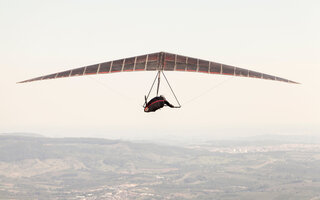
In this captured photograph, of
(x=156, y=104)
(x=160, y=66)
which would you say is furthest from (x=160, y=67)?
(x=156, y=104)

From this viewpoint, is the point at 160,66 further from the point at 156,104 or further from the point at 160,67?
the point at 156,104

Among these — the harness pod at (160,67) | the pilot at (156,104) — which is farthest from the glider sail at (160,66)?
the pilot at (156,104)

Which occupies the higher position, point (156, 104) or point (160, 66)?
point (160, 66)

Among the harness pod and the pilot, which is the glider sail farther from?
the pilot

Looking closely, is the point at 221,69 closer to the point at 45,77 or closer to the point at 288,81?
the point at 288,81

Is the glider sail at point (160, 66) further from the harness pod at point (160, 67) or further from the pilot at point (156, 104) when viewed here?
the pilot at point (156, 104)

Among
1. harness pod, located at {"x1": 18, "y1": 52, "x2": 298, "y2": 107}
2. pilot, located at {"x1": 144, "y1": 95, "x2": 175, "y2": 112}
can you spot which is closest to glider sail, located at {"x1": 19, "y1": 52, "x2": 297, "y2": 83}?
harness pod, located at {"x1": 18, "y1": 52, "x2": 298, "y2": 107}
